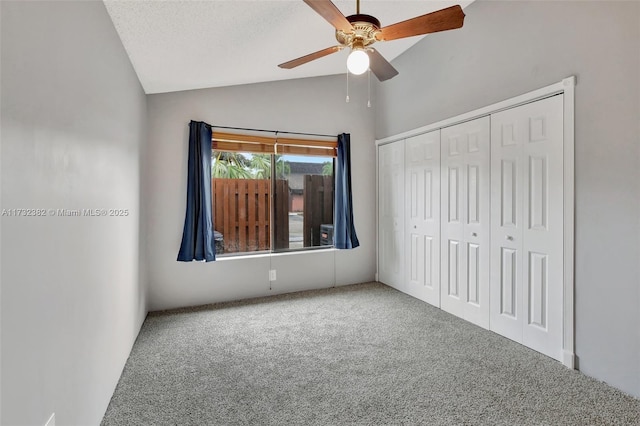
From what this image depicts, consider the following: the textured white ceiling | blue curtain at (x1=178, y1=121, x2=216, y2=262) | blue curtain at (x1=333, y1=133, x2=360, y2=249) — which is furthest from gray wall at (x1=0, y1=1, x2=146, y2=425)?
blue curtain at (x1=333, y1=133, x2=360, y2=249)

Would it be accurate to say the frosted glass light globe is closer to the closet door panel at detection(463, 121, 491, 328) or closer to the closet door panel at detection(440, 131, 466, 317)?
the closet door panel at detection(463, 121, 491, 328)

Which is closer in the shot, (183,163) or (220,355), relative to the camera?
(220,355)

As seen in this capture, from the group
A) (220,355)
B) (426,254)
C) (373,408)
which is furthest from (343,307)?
(373,408)

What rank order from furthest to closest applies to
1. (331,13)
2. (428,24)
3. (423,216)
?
1. (423,216)
2. (428,24)
3. (331,13)

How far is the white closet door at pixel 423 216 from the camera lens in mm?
3590

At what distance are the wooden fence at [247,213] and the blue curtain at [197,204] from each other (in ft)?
0.80

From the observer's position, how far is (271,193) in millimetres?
4074

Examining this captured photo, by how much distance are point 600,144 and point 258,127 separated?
3.17m

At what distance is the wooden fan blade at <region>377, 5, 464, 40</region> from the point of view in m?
1.67

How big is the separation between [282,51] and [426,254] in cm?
260

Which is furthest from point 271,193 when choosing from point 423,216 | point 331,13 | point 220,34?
point 331,13

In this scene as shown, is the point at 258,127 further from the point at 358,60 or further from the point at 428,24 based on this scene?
the point at 428,24

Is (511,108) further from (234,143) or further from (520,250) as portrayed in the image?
(234,143)

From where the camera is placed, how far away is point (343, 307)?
3.61 meters
